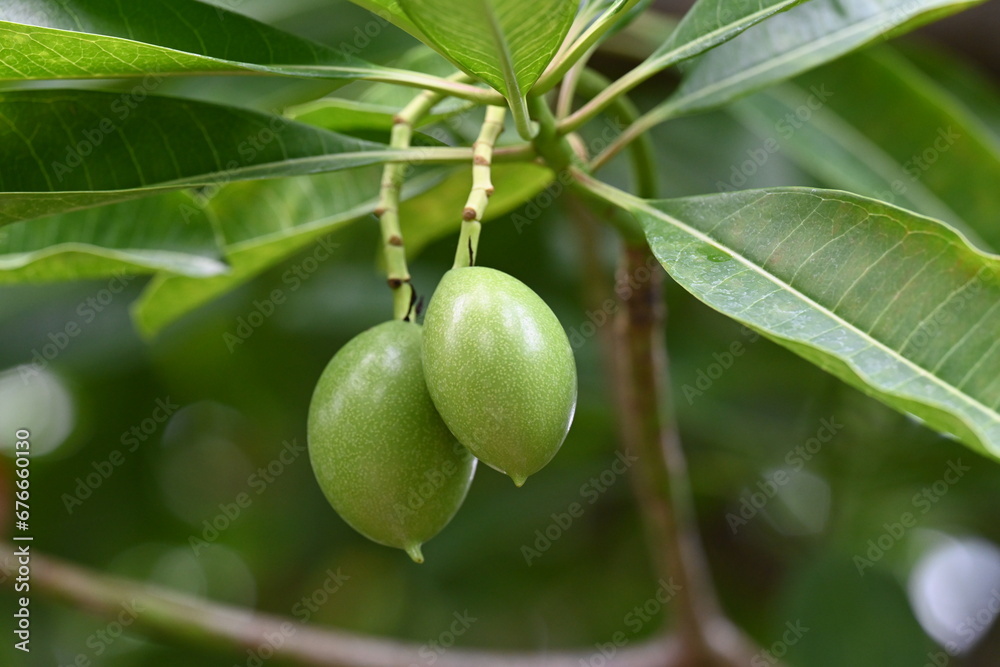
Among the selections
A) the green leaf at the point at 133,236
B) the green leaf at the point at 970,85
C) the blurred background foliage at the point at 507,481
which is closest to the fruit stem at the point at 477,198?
the green leaf at the point at 133,236

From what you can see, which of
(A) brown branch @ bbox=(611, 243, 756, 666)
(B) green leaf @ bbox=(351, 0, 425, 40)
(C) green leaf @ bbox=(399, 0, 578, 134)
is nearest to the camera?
(C) green leaf @ bbox=(399, 0, 578, 134)

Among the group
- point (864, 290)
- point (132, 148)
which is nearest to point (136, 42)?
point (132, 148)

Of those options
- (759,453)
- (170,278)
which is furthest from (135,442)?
(759,453)

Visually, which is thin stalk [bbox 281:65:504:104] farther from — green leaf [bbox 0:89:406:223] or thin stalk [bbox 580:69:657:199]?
thin stalk [bbox 580:69:657:199]

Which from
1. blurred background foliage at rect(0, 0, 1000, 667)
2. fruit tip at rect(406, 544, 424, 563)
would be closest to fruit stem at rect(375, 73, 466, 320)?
fruit tip at rect(406, 544, 424, 563)

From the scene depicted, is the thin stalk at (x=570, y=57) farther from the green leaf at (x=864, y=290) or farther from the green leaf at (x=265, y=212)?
the green leaf at (x=265, y=212)

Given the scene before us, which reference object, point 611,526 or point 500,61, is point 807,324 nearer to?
point 500,61
